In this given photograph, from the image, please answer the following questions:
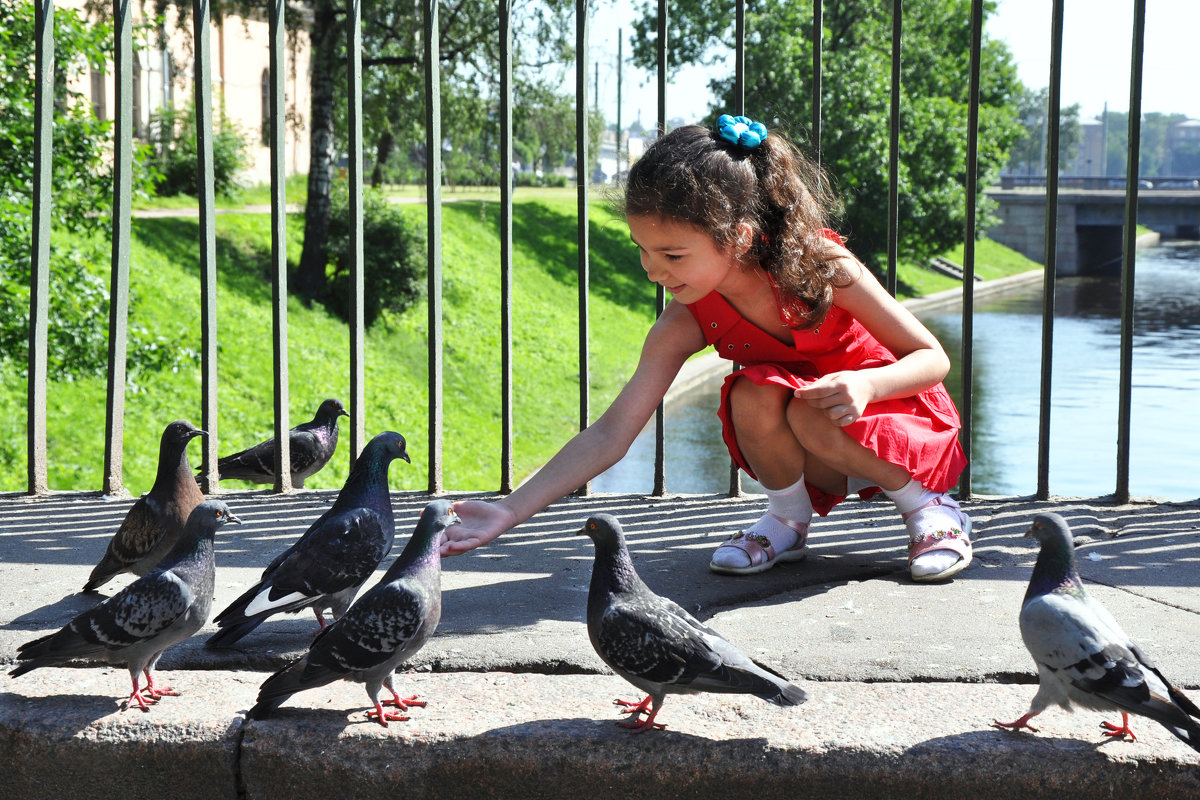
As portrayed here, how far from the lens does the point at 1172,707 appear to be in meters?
2.13

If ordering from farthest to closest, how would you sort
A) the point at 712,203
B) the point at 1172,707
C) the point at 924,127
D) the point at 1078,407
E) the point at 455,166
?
the point at 924,127 < the point at 455,166 < the point at 1078,407 < the point at 712,203 < the point at 1172,707

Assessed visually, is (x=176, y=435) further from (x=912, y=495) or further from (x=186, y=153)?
(x=186, y=153)

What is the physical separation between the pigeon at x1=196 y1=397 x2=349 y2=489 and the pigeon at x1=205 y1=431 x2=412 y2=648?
5.92ft

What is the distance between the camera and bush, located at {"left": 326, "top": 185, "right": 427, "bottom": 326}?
1880 cm

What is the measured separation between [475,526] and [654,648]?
750 millimetres

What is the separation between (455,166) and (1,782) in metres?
19.3

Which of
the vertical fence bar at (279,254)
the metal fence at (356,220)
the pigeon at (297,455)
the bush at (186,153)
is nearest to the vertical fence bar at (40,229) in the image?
the metal fence at (356,220)

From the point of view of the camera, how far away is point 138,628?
2475 millimetres

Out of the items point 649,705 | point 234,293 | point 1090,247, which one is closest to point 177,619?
point 649,705

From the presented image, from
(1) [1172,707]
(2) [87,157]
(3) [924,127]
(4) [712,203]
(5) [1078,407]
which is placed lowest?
(5) [1078,407]

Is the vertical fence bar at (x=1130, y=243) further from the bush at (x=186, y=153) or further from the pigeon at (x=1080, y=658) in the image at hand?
the bush at (x=186, y=153)

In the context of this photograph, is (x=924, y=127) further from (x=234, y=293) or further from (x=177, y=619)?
(x=177, y=619)

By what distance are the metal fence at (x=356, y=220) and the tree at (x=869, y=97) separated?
68.2 ft

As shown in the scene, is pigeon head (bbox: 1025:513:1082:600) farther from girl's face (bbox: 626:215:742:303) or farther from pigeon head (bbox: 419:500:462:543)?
pigeon head (bbox: 419:500:462:543)
